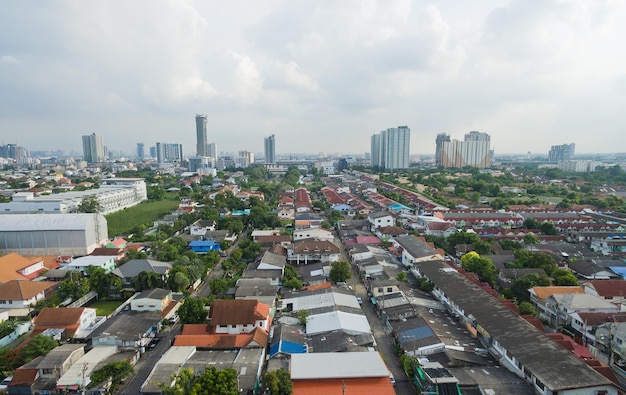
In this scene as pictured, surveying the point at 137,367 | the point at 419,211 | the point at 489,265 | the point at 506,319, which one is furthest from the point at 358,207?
the point at 137,367

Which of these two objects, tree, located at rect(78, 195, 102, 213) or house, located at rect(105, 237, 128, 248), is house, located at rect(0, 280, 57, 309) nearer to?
house, located at rect(105, 237, 128, 248)

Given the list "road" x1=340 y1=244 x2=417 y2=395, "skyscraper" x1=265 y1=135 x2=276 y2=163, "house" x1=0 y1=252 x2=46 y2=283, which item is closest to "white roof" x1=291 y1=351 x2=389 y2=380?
"road" x1=340 y1=244 x2=417 y2=395

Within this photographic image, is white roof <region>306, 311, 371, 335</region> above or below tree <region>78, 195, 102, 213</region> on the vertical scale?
below

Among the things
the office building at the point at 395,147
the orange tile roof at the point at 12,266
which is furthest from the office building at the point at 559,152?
the orange tile roof at the point at 12,266

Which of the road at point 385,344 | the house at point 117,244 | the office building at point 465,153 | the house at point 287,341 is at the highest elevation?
the office building at point 465,153

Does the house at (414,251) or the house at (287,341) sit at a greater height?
the house at (414,251)

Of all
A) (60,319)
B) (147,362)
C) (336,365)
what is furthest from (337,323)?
(60,319)

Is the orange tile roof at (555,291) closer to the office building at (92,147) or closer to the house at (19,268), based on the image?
the house at (19,268)

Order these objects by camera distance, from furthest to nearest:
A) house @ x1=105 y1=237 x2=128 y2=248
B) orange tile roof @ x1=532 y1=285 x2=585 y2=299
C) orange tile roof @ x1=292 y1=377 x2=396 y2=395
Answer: house @ x1=105 y1=237 x2=128 y2=248 < orange tile roof @ x1=532 y1=285 x2=585 y2=299 < orange tile roof @ x1=292 y1=377 x2=396 y2=395
